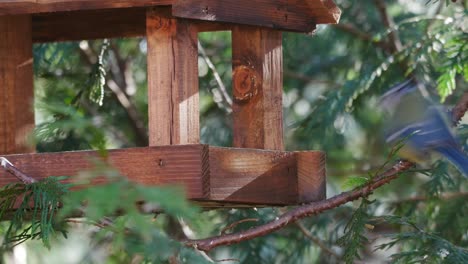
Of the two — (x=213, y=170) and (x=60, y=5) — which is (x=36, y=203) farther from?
(x=60, y=5)

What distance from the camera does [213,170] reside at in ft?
7.89

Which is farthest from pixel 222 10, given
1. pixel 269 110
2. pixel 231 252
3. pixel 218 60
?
pixel 218 60

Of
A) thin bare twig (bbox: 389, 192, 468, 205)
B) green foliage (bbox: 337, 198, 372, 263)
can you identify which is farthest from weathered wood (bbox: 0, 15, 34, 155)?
thin bare twig (bbox: 389, 192, 468, 205)

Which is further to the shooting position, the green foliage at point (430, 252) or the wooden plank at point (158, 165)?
the green foliage at point (430, 252)

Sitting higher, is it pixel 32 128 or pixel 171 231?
pixel 32 128

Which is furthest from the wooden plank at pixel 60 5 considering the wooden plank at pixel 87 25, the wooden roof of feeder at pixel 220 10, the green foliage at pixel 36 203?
the green foliage at pixel 36 203

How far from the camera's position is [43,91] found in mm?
4008

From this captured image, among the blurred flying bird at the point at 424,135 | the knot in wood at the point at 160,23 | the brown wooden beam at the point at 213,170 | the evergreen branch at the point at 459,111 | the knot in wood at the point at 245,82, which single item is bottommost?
the brown wooden beam at the point at 213,170

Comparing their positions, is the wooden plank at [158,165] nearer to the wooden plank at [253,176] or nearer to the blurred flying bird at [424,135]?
the wooden plank at [253,176]

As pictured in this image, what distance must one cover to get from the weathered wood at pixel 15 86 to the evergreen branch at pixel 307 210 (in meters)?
0.55

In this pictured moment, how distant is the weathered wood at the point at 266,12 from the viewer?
249cm

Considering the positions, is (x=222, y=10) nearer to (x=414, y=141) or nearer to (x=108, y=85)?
(x=414, y=141)

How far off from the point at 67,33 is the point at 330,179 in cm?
205

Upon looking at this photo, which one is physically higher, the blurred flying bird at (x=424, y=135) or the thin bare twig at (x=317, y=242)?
the blurred flying bird at (x=424, y=135)
